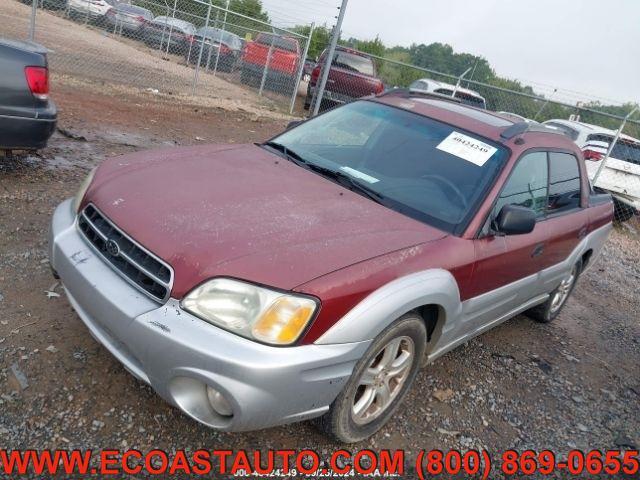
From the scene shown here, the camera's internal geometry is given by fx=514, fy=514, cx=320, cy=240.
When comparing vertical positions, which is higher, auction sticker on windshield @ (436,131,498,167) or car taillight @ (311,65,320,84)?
auction sticker on windshield @ (436,131,498,167)

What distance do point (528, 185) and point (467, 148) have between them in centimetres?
53

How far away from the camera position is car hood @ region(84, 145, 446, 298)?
82.9 inches

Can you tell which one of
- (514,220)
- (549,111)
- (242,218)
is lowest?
(242,218)

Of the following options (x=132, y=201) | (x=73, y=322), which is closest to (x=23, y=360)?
(x=73, y=322)

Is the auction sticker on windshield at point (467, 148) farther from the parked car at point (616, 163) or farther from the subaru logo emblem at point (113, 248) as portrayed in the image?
the parked car at point (616, 163)

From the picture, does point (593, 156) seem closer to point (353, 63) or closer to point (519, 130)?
point (353, 63)

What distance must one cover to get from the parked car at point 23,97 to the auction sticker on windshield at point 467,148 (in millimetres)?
3358

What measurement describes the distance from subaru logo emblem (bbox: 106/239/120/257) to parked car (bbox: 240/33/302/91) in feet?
39.0

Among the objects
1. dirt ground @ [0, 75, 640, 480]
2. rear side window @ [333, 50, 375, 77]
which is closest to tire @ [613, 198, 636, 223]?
dirt ground @ [0, 75, 640, 480]

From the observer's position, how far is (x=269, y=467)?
7.88 feet

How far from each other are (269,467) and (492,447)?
135cm

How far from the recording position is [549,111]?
45.6ft

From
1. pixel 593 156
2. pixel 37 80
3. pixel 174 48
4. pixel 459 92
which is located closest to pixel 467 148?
pixel 37 80

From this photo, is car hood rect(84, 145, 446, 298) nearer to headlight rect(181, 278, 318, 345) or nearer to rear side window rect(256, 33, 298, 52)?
headlight rect(181, 278, 318, 345)
